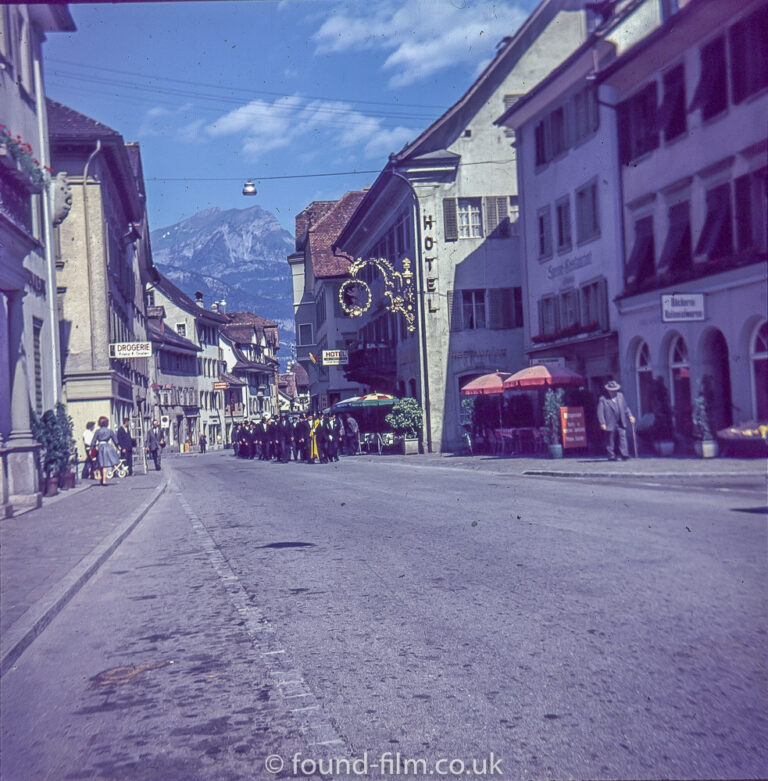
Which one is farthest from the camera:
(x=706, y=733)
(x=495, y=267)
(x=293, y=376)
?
(x=293, y=376)

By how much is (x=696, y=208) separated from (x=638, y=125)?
3.64 m

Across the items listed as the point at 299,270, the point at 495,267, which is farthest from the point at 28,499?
the point at 299,270

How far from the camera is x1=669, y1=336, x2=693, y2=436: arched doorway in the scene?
81.8 feet

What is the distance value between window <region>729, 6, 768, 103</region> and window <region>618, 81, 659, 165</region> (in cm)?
424

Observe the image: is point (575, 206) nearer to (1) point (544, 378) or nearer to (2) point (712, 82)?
(1) point (544, 378)

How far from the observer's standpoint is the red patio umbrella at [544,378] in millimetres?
28250

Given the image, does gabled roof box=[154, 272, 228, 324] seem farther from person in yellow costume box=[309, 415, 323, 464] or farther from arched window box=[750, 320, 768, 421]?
arched window box=[750, 320, 768, 421]

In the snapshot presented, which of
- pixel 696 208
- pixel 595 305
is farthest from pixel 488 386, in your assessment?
pixel 696 208

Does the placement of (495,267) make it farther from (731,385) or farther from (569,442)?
(731,385)

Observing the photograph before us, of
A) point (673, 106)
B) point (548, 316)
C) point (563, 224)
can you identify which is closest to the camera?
point (673, 106)

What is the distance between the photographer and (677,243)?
25141mm

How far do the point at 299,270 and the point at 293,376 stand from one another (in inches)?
3038

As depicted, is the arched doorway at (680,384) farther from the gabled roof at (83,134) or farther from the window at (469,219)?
the gabled roof at (83,134)

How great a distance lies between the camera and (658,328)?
26641 millimetres
